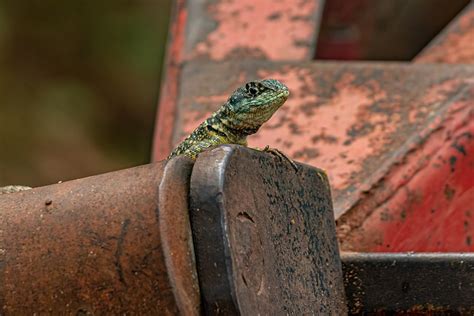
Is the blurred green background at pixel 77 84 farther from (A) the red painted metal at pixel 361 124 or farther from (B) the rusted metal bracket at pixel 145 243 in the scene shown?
(B) the rusted metal bracket at pixel 145 243

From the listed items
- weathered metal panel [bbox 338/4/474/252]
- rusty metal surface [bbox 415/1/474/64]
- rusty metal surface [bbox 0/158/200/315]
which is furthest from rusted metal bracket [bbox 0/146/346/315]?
rusty metal surface [bbox 415/1/474/64]

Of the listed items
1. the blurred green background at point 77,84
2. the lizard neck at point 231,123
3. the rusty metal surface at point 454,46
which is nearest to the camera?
the lizard neck at point 231,123

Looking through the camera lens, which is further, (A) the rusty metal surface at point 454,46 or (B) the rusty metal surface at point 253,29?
(A) the rusty metal surface at point 454,46

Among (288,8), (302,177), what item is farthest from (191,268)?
(288,8)

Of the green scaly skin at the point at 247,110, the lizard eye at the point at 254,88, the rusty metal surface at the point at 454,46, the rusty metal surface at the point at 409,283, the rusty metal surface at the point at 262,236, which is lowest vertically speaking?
the rusty metal surface at the point at 409,283

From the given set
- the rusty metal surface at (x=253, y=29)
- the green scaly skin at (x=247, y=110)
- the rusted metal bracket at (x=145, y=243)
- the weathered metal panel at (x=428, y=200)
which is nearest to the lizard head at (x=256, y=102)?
the green scaly skin at (x=247, y=110)

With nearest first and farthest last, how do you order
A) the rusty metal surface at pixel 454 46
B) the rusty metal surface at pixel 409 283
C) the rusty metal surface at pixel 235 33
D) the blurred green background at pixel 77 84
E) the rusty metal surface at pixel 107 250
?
the rusty metal surface at pixel 107 250, the rusty metal surface at pixel 409 283, the rusty metal surface at pixel 235 33, the rusty metal surface at pixel 454 46, the blurred green background at pixel 77 84

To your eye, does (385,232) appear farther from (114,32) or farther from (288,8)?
(114,32)

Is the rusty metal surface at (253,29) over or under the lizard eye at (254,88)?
over

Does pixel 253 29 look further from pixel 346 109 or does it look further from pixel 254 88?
pixel 254 88
